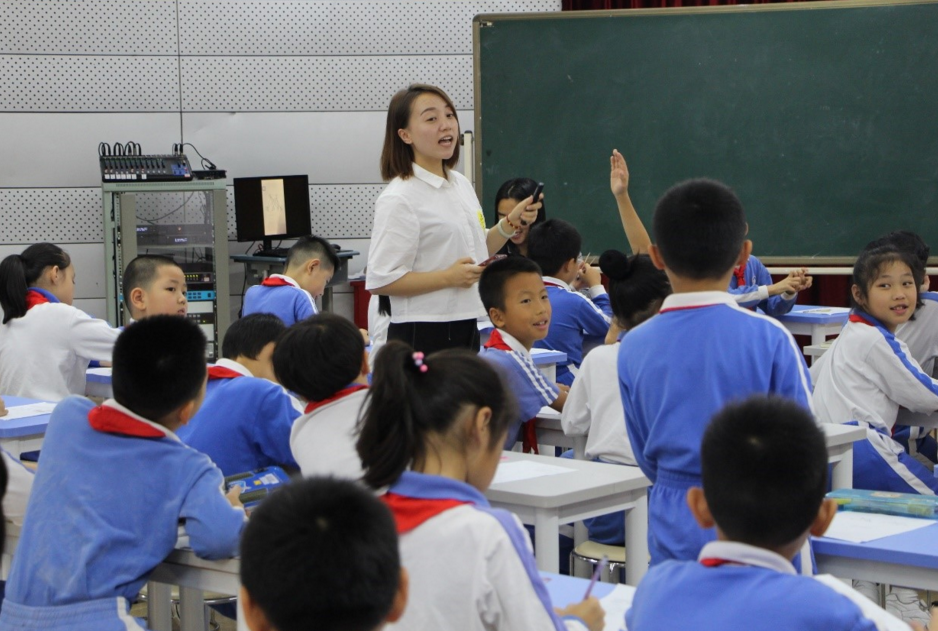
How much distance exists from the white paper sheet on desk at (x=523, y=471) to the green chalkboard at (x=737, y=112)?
351cm

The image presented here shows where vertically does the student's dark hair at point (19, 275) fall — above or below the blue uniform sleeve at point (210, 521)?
above

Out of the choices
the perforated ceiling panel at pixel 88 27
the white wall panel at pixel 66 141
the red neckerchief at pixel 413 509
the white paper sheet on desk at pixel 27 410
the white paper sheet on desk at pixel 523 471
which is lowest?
the white paper sheet on desk at pixel 523 471

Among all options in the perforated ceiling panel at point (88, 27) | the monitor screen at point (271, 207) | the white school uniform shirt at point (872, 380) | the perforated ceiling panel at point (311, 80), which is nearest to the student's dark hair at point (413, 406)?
the white school uniform shirt at point (872, 380)

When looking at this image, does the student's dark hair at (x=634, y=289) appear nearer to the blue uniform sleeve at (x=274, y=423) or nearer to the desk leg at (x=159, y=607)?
the blue uniform sleeve at (x=274, y=423)

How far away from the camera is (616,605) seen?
1.77m

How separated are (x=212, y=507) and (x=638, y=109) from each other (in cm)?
442

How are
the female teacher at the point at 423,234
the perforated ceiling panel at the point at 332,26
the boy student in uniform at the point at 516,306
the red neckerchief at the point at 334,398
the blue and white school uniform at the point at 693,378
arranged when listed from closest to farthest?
the blue and white school uniform at the point at 693,378, the red neckerchief at the point at 334,398, the female teacher at the point at 423,234, the boy student in uniform at the point at 516,306, the perforated ceiling panel at the point at 332,26

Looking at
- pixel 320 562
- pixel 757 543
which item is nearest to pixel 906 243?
pixel 757 543

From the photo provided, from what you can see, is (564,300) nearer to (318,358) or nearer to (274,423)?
(274,423)

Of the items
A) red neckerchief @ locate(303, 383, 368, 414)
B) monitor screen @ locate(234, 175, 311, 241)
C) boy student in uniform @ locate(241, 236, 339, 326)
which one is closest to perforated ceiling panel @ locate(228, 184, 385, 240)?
monitor screen @ locate(234, 175, 311, 241)

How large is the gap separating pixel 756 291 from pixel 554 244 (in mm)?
1136

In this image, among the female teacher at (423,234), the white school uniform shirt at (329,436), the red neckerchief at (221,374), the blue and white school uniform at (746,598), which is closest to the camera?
the blue and white school uniform at (746,598)

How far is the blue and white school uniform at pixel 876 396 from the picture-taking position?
10.6 feet

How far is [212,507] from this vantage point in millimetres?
1995
